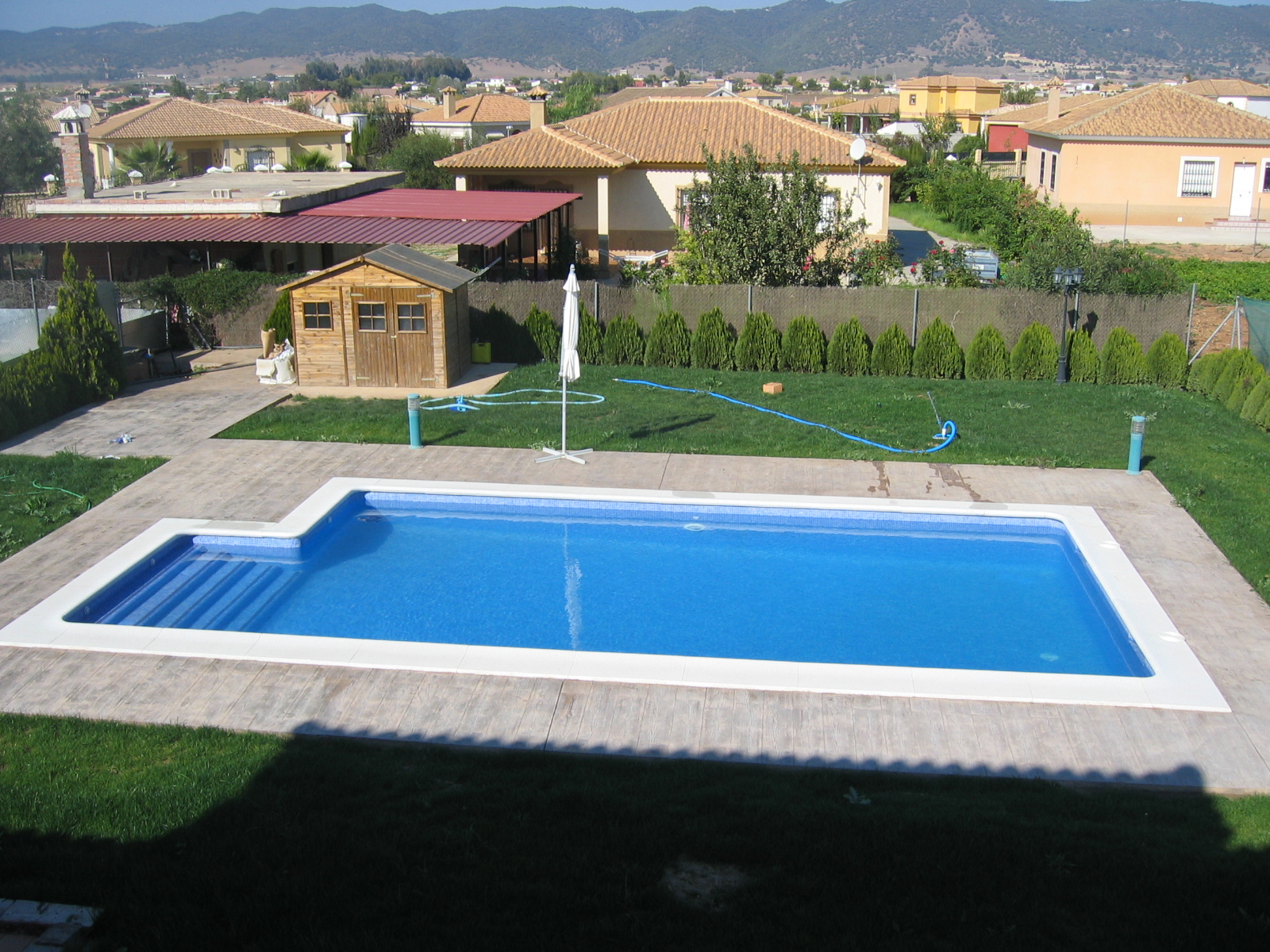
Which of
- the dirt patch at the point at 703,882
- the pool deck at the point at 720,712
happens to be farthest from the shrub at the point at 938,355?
the dirt patch at the point at 703,882

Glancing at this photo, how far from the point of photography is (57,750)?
8.28 m

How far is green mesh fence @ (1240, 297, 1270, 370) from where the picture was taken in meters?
18.8

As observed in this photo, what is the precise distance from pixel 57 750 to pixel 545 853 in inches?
161

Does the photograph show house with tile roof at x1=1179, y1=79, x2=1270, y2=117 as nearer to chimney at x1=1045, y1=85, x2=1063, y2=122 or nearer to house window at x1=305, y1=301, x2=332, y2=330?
chimney at x1=1045, y1=85, x2=1063, y2=122

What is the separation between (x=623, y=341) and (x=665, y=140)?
16.7 m

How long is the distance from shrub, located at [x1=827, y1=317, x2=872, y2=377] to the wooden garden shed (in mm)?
6770

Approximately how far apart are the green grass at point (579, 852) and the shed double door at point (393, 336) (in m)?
11.4

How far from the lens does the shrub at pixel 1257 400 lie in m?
17.3

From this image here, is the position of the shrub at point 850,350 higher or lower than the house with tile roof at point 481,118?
lower

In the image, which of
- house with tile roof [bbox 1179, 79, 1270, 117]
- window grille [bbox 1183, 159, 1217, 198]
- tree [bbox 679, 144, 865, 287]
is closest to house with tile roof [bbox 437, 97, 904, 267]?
tree [bbox 679, 144, 865, 287]

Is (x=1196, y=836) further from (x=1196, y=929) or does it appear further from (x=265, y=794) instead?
(x=265, y=794)

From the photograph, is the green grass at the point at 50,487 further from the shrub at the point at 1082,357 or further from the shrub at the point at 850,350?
the shrub at the point at 1082,357

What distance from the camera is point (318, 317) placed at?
19297mm

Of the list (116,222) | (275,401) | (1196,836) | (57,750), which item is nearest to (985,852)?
(1196,836)
